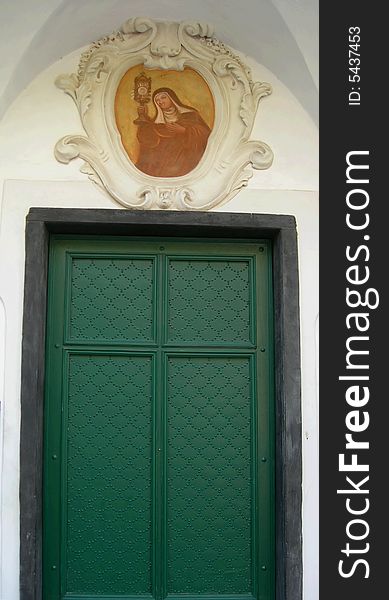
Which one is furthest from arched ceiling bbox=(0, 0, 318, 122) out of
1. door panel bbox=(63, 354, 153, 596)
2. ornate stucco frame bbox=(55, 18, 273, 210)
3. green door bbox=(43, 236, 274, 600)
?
door panel bbox=(63, 354, 153, 596)

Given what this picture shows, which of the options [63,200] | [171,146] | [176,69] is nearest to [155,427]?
[63,200]

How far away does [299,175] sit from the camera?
5.94 metres

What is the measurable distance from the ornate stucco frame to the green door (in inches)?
13.2

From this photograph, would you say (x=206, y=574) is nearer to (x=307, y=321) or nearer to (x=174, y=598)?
(x=174, y=598)

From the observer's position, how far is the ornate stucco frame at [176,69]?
5.84 metres

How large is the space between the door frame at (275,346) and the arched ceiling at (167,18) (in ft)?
2.45

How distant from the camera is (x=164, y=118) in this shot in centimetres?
601

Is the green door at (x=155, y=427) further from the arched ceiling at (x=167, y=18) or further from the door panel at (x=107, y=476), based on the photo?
the arched ceiling at (x=167, y=18)

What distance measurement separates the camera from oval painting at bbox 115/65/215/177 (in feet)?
19.5

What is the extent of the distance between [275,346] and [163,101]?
1.56 metres

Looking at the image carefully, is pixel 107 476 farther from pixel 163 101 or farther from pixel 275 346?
pixel 163 101

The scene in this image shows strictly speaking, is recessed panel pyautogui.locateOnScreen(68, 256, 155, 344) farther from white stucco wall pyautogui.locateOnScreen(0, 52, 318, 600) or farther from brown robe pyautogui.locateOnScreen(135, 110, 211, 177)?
brown robe pyautogui.locateOnScreen(135, 110, 211, 177)

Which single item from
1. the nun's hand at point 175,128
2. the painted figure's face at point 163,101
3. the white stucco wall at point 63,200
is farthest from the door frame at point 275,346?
the painted figure's face at point 163,101

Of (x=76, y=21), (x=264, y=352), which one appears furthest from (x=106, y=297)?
(x=76, y=21)
